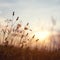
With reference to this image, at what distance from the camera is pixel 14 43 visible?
308 inches

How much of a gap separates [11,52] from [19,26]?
0.87 m

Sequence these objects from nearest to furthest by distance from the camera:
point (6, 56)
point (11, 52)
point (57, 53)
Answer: point (6, 56)
point (11, 52)
point (57, 53)

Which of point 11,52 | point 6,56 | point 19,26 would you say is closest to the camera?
point 6,56

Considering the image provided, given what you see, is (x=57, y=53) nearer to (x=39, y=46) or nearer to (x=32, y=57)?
(x=39, y=46)

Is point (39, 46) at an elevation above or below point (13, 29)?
below

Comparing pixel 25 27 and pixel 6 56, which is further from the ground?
pixel 25 27

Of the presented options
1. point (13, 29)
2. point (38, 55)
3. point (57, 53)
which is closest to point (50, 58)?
point (38, 55)

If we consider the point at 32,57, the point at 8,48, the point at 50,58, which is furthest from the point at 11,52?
the point at 50,58

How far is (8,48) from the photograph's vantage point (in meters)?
7.16

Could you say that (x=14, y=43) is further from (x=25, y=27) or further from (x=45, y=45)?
(x=45, y=45)

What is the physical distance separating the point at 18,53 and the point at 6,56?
0.73m

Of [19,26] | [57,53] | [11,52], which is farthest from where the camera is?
[57,53]

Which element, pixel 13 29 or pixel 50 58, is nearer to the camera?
pixel 50 58

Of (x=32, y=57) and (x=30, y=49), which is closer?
(x=32, y=57)
